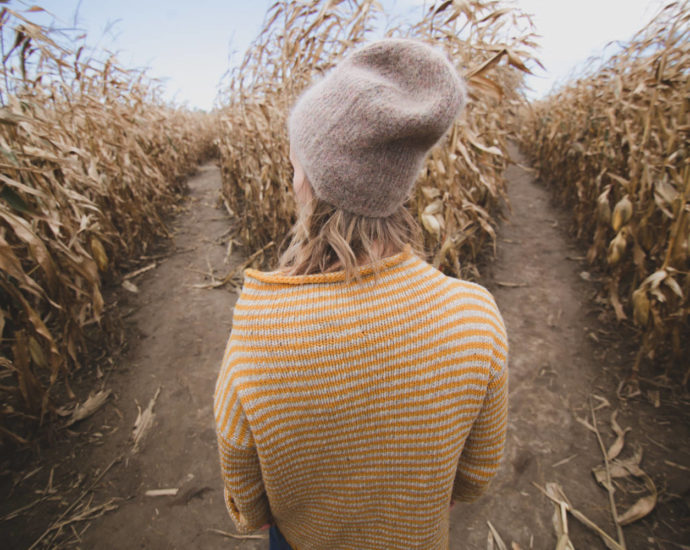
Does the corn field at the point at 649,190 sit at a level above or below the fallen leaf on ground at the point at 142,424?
above

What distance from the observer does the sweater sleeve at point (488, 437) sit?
2.28ft

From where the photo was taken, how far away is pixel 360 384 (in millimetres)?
618

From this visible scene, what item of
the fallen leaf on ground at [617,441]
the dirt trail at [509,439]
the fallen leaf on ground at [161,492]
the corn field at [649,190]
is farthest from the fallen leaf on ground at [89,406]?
the corn field at [649,190]

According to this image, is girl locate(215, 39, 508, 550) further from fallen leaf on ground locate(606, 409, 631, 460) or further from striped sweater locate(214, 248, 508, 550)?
fallen leaf on ground locate(606, 409, 631, 460)

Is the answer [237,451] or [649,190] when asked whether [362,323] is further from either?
[649,190]

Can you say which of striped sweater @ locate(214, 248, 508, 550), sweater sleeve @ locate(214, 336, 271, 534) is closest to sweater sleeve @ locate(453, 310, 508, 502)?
striped sweater @ locate(214, 248, 508, 550)

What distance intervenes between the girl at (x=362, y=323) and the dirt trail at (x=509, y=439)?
1249mm

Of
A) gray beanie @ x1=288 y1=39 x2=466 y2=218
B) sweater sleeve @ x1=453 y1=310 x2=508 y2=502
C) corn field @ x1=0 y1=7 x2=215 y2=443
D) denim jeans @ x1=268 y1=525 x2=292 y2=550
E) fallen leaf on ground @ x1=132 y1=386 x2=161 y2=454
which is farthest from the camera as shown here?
fallen leaf on ground @ x1=132 y1=386 x2=161 y2=454

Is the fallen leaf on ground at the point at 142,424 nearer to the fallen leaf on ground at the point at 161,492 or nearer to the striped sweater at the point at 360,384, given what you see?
the fallen leaf on ground at the point at 161,492

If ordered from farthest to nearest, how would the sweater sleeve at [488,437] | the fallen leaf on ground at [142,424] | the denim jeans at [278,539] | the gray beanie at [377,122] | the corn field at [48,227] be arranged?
1. the fallen leaf on ground at [142,424]
2. the corn field at [48,227]
3. the denim jeans at [278,539]
4. the sweater sleeve at [488,437]
5. the gray beanie at [377,122]

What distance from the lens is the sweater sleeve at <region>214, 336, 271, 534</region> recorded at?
65 cm

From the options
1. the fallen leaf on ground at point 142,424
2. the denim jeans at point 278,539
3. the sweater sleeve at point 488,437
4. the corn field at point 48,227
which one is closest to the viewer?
the sweater sleeve at point 488,437

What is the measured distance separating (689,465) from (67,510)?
10.2 ft

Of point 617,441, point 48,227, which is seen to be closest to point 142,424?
point 48,227
